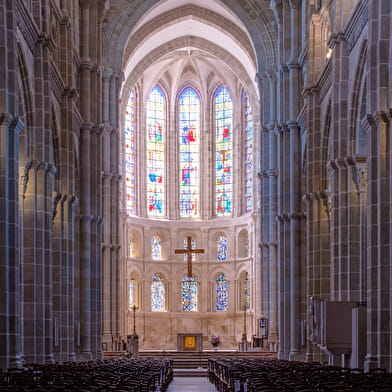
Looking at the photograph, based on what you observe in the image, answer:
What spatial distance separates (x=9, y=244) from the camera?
78.8 feet

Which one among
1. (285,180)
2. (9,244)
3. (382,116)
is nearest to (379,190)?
(382,116)

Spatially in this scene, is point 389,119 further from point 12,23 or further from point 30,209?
point 30,209

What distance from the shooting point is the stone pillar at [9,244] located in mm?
23594

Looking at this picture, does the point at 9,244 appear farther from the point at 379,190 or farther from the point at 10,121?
the point at 379,190

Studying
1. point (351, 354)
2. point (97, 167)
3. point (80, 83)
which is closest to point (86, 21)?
point (80, 83)

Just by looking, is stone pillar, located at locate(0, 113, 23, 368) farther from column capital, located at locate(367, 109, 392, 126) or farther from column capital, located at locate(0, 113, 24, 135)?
column capital, located at locate(367, 109, 392, 126)

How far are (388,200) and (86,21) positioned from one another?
25712 millimetres

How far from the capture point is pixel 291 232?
43125 mm

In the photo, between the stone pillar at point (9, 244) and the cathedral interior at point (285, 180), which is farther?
the cathedral interior at point (285, 180)

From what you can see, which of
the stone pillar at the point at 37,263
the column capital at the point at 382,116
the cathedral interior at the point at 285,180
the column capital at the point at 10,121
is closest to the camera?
the column capital at the point at 382,116

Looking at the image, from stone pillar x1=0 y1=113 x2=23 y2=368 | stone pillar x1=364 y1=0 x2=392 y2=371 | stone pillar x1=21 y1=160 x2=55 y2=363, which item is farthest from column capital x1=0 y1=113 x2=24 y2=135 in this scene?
stone pillar x1=364 y1=0 x2=392 y2=371

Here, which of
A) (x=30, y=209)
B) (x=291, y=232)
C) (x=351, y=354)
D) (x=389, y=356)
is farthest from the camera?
(x=291, y=232)

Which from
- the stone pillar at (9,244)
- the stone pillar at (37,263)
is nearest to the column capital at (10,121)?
the stone pillar at (9,244)

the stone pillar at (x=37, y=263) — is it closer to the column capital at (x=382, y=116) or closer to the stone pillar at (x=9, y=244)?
the stone pillar at (x=9, y=244)
